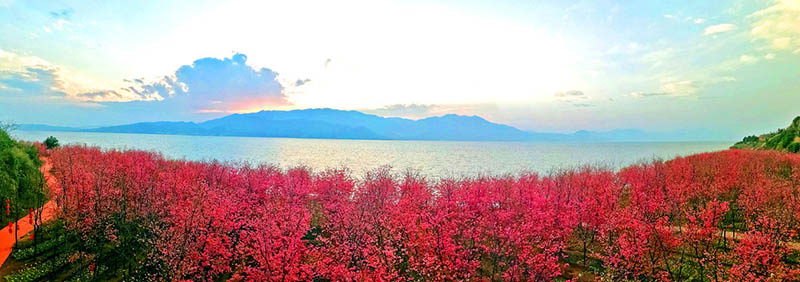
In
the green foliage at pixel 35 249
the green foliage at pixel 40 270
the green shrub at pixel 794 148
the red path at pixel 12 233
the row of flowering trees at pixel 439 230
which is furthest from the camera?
the green shrub at pixel 794 148

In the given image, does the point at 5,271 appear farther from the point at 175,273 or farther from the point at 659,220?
the point at 659,220

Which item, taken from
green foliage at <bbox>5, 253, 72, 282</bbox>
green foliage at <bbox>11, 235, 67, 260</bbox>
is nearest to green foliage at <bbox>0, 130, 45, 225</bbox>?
green foliage at <bbox>11, 235, 67, 260</bbox>

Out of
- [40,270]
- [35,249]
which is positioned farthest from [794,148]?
[35,249]

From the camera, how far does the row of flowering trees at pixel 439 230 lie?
28438mm

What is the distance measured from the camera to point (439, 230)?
106 ft

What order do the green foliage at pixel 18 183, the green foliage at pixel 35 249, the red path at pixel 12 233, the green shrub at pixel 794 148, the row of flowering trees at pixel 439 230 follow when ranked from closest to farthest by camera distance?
the row of flowering trees at pixel 439 230 < the green foliage at pixel 35 249 < the red path at pixel 12 233 < the green foliage at pixel 18 183 < the green shrub at pixel 794 148

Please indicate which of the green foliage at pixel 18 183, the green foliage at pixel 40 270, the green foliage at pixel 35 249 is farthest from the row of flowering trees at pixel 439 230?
the green foliage at pixel 18 183

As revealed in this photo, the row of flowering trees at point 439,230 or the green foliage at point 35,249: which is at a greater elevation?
the row of flowering trees at point 439,230

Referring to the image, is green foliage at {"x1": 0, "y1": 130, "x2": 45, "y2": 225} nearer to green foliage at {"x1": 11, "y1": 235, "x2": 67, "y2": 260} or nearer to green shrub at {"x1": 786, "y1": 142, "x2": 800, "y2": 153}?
green foliage at {"x1": 11, "y1": 235, "x2": 67, "y2": 260}

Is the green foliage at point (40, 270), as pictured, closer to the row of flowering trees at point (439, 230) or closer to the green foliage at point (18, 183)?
the row of flowering trees at point (439, 230)

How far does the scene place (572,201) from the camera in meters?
39.2

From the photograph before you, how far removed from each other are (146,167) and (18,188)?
13260 mm

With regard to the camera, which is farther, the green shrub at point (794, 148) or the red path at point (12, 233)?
the green shrub at point (794, 148)

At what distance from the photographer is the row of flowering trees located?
28.4 meters
